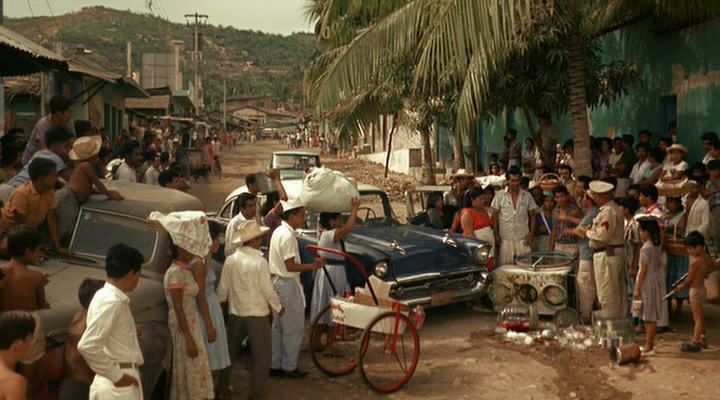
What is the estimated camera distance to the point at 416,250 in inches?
360

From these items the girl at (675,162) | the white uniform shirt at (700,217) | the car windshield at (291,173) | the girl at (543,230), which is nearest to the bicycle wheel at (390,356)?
the girl at (543,230)

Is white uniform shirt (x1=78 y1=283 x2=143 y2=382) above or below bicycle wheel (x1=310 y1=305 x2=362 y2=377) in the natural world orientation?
above

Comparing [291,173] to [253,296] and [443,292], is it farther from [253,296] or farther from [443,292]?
[253,296]

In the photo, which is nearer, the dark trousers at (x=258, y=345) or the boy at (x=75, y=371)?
the boy at (x=75, y=371)

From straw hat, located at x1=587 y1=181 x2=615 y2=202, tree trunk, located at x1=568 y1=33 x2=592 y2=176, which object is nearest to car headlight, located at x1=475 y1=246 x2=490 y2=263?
straw hat, located at x1=587 y1=181 x2=615 y2=202

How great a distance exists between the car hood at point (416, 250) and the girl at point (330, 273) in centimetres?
93

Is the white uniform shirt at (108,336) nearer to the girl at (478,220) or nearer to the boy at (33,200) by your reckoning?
the boy at (33,200)

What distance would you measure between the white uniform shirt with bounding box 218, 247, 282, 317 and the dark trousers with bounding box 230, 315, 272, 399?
71 millimetres

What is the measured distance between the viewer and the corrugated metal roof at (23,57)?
10.4 m

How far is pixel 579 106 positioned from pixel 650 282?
155 inches

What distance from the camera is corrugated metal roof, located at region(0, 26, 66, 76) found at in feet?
34.2

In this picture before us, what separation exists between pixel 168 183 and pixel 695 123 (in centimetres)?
843

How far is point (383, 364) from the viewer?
7.64 m

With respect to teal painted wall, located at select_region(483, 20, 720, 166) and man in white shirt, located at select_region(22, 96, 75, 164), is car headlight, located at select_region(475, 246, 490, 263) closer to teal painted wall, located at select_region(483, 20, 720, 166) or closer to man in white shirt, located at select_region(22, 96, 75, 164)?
man in white shirt, located at select_region(22, 96, 75, 164)
